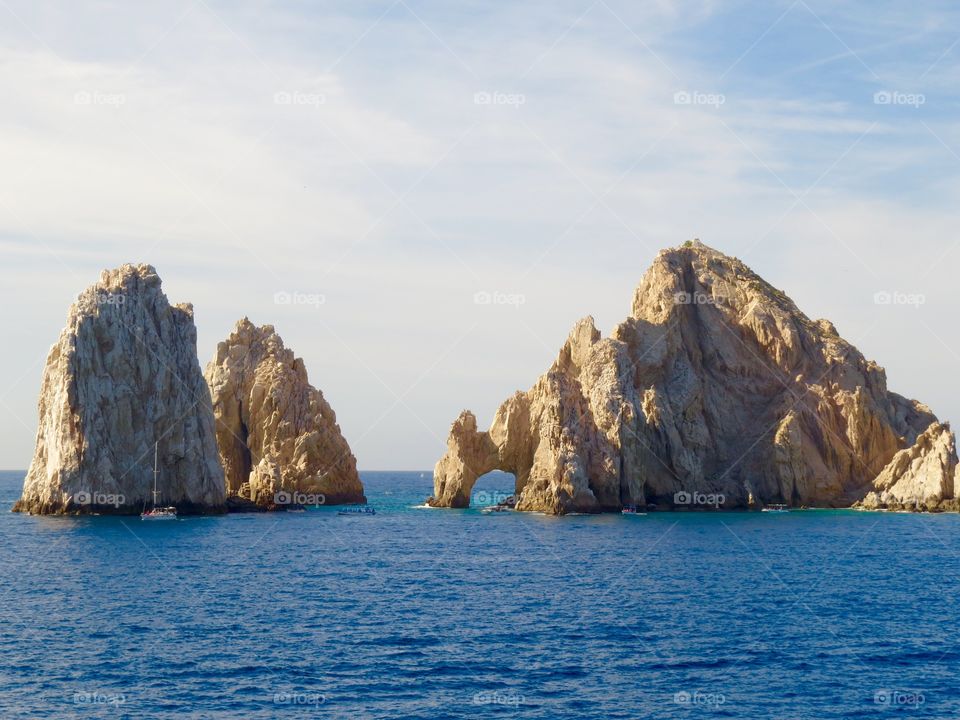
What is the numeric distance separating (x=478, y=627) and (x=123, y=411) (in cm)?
8195

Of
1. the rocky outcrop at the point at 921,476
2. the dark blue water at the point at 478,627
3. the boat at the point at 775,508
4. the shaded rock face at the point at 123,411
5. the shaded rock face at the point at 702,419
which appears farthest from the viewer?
the boat at the point at 775,508

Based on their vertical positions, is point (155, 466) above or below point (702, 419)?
below

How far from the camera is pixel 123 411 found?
130000 millimetres

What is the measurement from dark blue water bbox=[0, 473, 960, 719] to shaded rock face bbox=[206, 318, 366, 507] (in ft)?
180

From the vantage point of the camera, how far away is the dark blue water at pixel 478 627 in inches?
1796

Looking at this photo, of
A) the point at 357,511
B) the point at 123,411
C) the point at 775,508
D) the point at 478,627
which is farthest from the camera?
the point at 357,511

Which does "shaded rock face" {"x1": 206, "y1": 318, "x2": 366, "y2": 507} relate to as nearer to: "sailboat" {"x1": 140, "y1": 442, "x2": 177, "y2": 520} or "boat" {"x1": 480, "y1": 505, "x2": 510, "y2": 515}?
"sailboat" {"x1": 140, "y1": 442, "x2": 177, "y2": 520}

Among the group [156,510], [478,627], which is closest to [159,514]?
[156,510]

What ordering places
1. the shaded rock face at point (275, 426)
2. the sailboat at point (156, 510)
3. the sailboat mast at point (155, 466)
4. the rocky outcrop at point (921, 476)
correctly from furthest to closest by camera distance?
the shaded rock face at point (275, 426) < the rocky outcrop at point (921, 476) < the sailboat mast at point (155, 466) < the sailboat at point (156, 510)

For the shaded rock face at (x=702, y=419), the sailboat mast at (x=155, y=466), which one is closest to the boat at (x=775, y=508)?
the shaded rock face at (x=702, y=419)

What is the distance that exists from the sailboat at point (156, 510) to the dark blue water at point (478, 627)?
19.9 m

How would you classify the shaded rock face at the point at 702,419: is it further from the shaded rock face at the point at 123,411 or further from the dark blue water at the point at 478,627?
the shaded rock face at the point at 123,411

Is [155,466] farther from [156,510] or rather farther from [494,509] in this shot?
[494,509]

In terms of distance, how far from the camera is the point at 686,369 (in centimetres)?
15788
